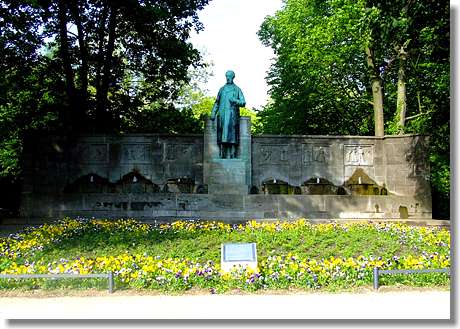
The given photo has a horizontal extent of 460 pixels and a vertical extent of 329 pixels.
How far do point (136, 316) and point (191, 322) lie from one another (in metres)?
0.81

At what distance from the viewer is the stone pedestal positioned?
737 inches

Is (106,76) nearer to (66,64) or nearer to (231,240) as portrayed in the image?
(66,64)

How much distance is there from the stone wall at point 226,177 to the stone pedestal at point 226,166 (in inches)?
1.4

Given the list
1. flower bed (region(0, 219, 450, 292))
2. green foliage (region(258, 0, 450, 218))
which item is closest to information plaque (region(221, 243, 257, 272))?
flower bed (region(0, 219, 450, 292))

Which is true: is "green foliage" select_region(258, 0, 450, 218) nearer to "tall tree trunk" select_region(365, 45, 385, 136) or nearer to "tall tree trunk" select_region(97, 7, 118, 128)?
"tall tree trunk" select_region(365, 45, 385, 136)

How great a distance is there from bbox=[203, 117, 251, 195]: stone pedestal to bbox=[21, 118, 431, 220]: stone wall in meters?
0.04

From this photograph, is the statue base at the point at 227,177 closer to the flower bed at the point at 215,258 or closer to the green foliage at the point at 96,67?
the flower bed at the point at 215,258

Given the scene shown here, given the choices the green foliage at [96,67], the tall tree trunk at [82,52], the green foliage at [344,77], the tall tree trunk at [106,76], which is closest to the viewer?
the green foliage at [96,67]

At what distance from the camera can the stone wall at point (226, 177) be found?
1792 cm

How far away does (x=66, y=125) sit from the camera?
80.7 feet

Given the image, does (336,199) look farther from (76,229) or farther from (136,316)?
(136,316)

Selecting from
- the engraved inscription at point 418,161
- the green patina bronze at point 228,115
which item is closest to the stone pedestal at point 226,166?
the green patina bronze at point 228,115

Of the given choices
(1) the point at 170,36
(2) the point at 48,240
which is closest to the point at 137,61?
(1) the point at 170,36

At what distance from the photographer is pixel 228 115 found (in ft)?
61.9
